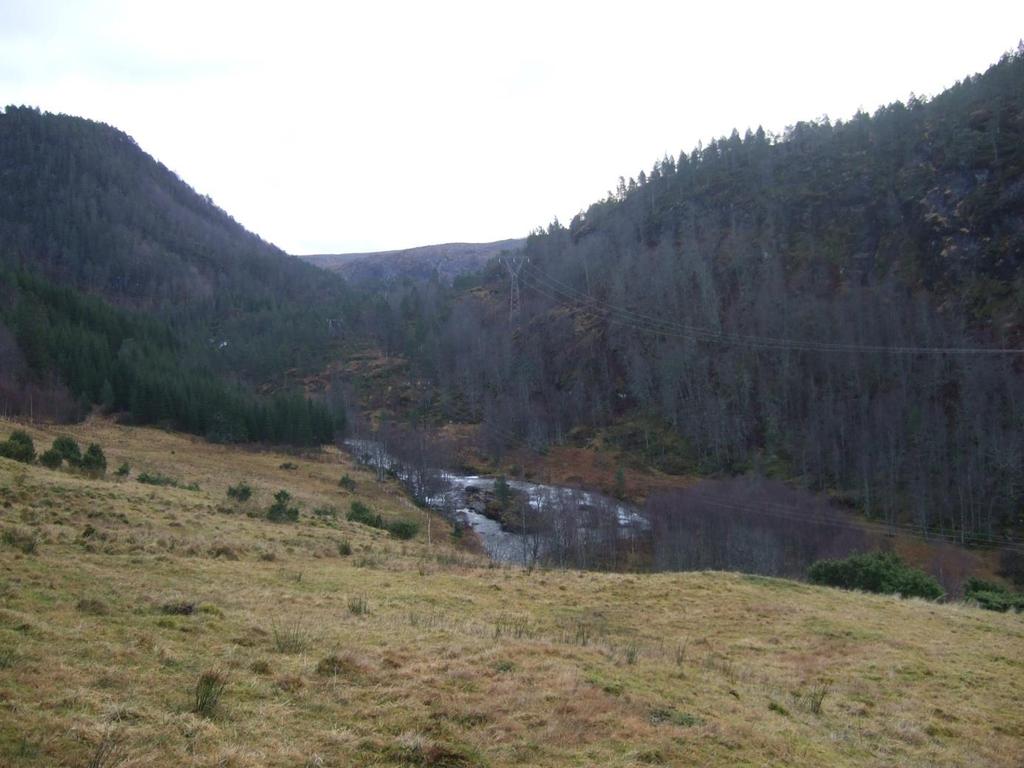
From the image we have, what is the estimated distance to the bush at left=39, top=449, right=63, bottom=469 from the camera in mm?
28531

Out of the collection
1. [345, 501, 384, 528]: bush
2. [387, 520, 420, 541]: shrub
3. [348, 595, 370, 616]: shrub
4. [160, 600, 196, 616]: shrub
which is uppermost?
[160, 600, 196, 616]: shrub

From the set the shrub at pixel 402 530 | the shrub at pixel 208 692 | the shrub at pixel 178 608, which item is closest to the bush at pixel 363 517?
the shrub at pixel 402 530

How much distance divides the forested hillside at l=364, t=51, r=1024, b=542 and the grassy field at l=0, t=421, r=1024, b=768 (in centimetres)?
4721

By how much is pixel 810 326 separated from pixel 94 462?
256 feet

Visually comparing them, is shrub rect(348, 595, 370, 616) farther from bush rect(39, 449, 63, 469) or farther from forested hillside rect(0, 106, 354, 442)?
forested hillside rect(0, 106, 354, 442)

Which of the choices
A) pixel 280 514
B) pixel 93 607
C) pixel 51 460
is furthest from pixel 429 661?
pixel 51 460

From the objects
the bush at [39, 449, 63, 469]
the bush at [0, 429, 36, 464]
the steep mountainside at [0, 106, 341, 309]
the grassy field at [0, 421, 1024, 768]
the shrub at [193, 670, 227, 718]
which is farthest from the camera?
the steep mountainside at [0, 106, 341, 309]

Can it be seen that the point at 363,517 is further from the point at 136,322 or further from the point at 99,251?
the point at 99,251

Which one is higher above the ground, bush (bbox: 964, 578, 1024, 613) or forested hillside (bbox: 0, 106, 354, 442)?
forested hillside (bbox: 0, 106, 354, 442)

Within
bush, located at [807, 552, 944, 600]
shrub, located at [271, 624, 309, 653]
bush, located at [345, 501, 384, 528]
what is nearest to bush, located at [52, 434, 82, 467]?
bush, located at [345, 501, 384, 528]

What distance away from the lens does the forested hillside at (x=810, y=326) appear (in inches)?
2522

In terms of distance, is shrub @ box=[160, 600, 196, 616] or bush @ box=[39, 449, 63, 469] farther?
bush @ box=[39, 449, 63, 469]

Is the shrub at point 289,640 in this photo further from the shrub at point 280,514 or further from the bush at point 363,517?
the bush at point 363,517

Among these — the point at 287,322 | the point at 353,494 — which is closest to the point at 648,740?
the point at 353,494
